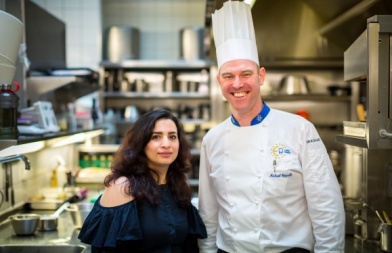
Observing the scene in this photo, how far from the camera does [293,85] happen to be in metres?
5.01

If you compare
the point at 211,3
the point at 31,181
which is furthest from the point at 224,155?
the point at 31,181

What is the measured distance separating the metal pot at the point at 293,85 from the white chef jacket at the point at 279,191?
3138 millimetres

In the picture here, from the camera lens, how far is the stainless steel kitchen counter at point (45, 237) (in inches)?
93.7

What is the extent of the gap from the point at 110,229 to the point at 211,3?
1.41m

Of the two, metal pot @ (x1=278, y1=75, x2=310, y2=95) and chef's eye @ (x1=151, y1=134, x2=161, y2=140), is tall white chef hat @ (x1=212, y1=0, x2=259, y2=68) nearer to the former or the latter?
chef's eye @ (x1=151, y1=134, x2=161, y2=140)

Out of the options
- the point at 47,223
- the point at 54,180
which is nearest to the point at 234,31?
the point at 47,223

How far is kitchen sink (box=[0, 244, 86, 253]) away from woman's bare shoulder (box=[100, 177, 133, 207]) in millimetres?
650

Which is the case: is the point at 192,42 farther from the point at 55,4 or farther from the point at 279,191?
the point at 279,191

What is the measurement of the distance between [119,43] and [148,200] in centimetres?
367

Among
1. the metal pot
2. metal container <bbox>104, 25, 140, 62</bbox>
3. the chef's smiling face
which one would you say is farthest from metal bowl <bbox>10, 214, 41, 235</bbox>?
the metal pot

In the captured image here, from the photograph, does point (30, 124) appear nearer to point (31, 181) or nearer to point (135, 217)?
point (31, 181)

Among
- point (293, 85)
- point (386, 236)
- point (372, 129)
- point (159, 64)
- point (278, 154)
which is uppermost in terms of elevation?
point (159, 64)

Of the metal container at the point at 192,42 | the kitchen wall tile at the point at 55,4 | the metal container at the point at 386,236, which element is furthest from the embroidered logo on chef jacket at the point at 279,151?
the kitchen wall tile at the point at 55,4

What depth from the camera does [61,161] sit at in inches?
148
